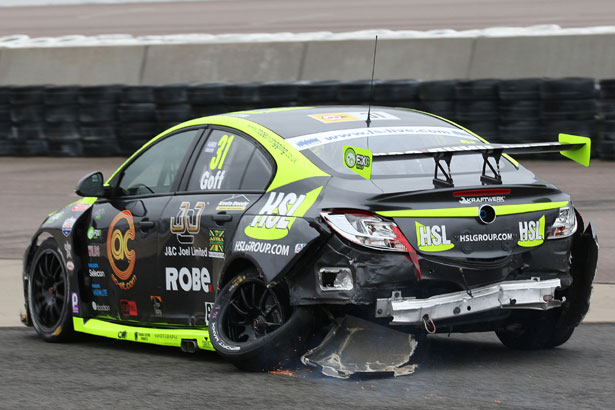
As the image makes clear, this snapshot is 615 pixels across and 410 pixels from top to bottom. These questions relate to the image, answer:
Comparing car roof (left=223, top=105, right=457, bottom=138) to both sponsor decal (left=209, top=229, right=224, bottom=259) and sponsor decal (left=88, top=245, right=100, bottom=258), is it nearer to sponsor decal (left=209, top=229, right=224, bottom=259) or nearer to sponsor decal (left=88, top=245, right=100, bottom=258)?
sponsor decal (left=209, top=229, right=224, bottom=259)

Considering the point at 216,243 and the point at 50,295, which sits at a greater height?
the point at 216,243

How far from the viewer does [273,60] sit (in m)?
19.6

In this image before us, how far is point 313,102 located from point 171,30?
10486 millimetres

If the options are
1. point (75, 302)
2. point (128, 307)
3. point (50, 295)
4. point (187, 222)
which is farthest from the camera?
point (50, 295)

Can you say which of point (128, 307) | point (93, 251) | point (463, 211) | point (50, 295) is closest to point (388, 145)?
point (463, 211)

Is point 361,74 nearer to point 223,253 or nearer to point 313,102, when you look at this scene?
point 313,102

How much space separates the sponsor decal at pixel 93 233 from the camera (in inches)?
320

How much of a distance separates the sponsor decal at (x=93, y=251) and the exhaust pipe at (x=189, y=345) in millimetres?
1131

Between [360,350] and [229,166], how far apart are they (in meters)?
1.49

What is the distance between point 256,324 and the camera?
675cm

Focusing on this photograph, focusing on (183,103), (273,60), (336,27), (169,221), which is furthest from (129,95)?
(169,221)

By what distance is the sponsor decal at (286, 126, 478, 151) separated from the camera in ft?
22.9

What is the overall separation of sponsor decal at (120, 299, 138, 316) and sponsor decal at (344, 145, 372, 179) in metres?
2.04

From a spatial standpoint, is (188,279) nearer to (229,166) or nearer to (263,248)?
(229,166)
